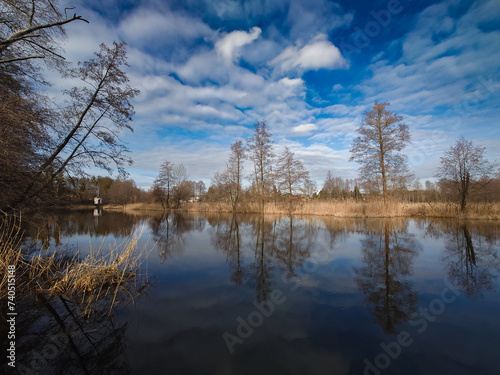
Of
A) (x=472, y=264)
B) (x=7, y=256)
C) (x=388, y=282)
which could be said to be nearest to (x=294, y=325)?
(x=388, y=282)

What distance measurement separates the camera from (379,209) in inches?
779

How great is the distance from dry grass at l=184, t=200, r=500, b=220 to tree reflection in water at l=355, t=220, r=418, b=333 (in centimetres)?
1252

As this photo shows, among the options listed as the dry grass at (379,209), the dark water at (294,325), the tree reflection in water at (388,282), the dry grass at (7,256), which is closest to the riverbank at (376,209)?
the dry grass at (379,209)

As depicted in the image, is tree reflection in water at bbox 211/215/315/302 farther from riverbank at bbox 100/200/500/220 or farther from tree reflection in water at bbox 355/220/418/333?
riverbank at bbox 100/200/500/220

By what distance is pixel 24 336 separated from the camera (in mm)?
2928

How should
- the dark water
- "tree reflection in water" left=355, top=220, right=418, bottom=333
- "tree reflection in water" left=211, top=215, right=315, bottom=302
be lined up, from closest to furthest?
the dark water
"tree reflection in water" left=355, top=220, right=418, bottom=333
"tree reflection in water" left=211, top=215, right=315, bottom=302

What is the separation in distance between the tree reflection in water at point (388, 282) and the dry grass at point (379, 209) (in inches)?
493

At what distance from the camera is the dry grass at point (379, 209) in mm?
17141

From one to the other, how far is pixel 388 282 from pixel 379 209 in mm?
17288

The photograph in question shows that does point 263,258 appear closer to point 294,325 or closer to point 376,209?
point 294,325

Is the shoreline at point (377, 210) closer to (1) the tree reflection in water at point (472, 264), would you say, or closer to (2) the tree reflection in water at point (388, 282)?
(1) the tree reflection in water at point (472, 264)

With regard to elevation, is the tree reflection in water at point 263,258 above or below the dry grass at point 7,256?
below

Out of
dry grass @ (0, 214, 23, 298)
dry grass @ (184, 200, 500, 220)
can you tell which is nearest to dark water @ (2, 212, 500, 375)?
dry grass @ (0, 214, 23, 298)

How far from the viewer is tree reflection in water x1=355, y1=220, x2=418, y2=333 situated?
3.42m
